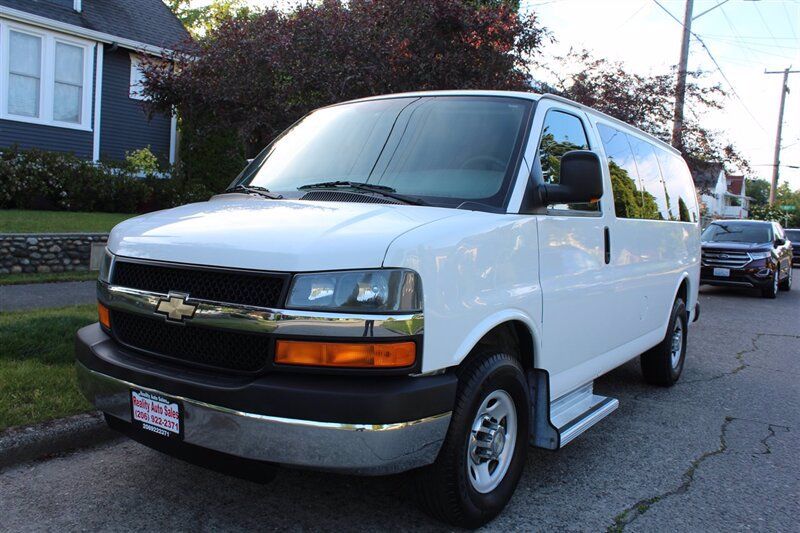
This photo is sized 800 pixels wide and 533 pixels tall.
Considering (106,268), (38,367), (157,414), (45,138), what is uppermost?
(45,138)

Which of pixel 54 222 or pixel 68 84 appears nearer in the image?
pixel 54 222

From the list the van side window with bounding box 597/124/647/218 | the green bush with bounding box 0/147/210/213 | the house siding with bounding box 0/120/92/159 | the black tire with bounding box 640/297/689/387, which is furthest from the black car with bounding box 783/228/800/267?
the house siding with bounding box 0/120/92/159

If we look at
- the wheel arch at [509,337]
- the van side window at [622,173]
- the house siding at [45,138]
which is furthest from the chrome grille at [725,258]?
the house siding at [45,138]

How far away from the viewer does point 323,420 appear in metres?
2.47

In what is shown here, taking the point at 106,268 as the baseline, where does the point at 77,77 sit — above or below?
above

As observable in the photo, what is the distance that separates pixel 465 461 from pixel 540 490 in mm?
993

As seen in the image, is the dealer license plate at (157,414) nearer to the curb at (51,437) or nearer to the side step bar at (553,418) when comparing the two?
the curb at (51,437)

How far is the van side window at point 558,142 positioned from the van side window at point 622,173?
367 mm

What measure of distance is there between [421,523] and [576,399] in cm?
133

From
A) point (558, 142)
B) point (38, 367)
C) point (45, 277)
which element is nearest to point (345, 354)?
point (558, 142)

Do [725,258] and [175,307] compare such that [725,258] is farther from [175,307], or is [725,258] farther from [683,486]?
[175,307]

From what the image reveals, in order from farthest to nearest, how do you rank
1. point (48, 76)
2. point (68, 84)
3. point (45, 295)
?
point (68, 84)
point (48, 76)
point (45, 295)

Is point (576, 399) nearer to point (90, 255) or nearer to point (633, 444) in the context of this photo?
point (633, 444)

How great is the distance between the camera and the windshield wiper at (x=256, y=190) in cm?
368
